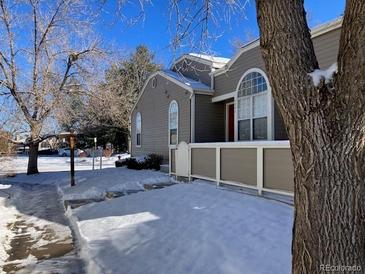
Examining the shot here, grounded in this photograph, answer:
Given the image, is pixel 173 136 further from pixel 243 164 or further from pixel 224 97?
pixel 243 164

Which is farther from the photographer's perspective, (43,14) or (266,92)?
(43,14)

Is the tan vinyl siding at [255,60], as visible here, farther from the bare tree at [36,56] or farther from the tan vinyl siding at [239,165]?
the bare tree at [36,56]

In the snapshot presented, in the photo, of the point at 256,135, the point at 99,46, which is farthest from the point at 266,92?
the point at 99,46

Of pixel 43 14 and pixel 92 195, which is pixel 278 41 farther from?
pixel 43 14

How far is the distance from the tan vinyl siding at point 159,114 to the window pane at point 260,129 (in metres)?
3.81

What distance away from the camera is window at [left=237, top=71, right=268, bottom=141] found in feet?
37.1

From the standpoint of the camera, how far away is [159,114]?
714 inches

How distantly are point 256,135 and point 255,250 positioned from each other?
7.47 metres

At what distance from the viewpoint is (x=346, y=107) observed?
212 centimetres

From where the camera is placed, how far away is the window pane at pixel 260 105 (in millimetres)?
11273

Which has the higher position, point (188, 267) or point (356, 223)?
point (356, 223)

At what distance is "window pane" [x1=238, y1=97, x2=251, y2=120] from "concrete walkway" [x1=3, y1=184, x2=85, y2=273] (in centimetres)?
685

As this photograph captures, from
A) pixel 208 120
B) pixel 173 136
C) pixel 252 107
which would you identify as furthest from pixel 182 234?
pixel 173 136

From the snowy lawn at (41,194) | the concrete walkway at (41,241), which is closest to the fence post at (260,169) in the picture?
the concrete walkway at (41,241)
